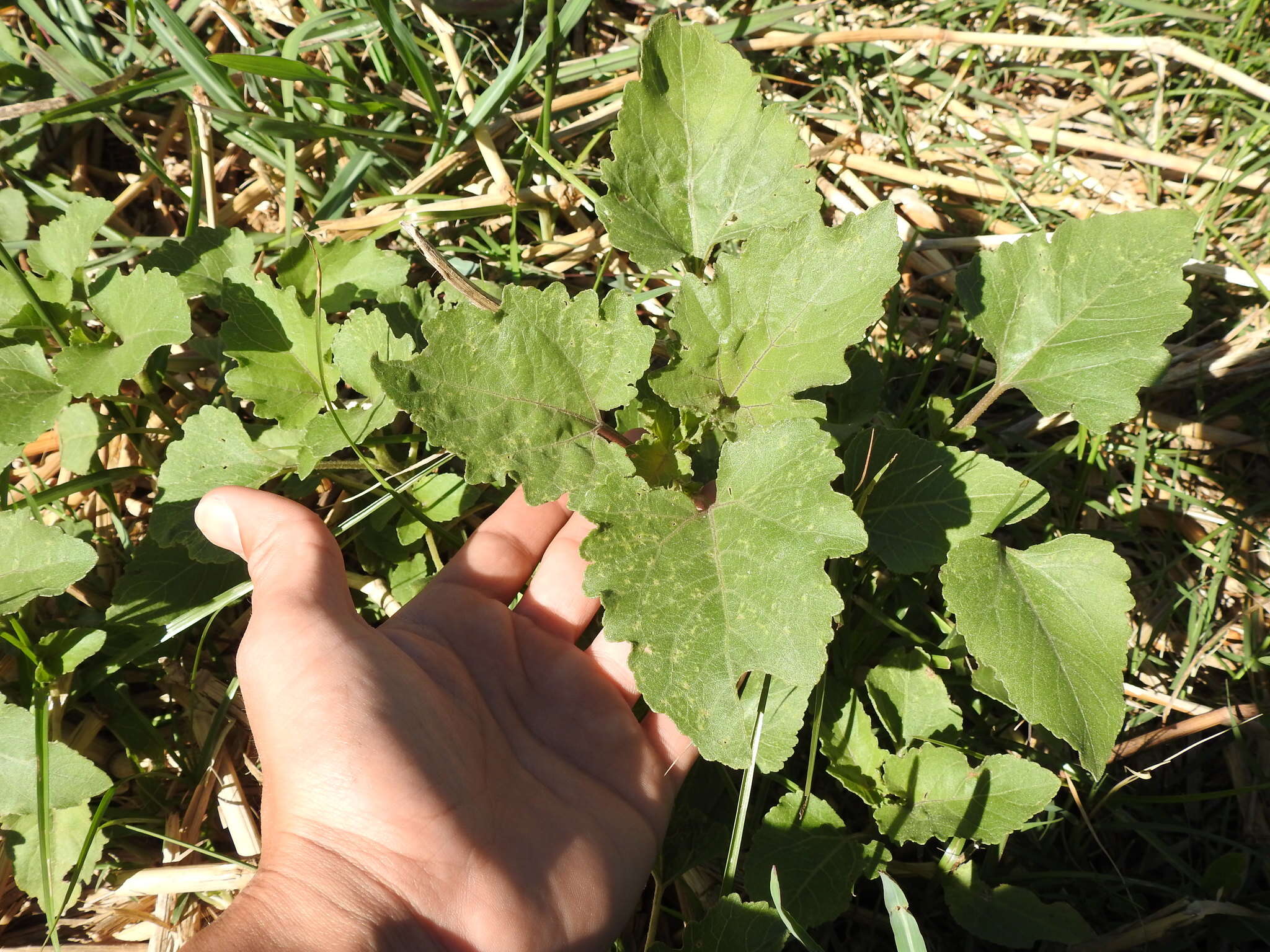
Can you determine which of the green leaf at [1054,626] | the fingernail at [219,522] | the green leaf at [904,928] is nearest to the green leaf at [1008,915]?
the green leaf at [1054,626]

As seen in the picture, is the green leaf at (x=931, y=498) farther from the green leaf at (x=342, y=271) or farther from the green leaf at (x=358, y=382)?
the green leaf at (x=342, y=271)

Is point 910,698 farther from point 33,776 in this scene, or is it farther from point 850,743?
point 33,776

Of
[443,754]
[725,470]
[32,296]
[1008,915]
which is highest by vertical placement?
[32,296]

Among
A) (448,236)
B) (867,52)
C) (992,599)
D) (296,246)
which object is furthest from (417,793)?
(867,52)

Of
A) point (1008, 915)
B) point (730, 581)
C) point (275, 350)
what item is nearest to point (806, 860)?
point (1008, 915)

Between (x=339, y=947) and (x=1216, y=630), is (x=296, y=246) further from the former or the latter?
(x=1216, y=630)

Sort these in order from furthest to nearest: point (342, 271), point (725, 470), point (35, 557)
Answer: point (342, 271)
point (35, 557)
point (725, 470)
